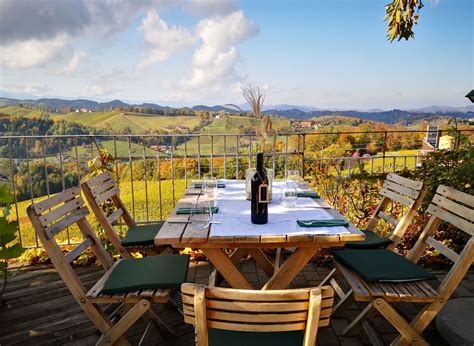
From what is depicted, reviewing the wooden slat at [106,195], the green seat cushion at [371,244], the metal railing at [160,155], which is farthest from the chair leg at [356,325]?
the wooden slat at [106,195]

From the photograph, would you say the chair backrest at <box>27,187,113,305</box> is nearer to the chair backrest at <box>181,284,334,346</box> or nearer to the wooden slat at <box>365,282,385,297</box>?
the chair backrest at <box>181,284,334,346</box>

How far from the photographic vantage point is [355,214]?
3.99 meters

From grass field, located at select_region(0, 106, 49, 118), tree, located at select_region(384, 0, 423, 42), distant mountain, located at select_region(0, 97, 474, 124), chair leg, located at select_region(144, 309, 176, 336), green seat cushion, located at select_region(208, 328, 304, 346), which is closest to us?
green seat cushion, located at select_region(208, 328, 304, 346)

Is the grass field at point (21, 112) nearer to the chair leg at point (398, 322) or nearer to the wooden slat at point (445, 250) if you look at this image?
the chair leg at point (398, 322)

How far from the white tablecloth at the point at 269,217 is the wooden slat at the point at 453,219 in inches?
27.9

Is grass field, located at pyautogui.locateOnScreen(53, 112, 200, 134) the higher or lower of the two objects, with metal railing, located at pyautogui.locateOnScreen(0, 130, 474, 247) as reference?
higher

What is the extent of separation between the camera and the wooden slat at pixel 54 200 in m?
1.84

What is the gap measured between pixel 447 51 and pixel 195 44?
6.15 m

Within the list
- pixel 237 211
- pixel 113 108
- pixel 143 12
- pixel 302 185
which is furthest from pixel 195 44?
pixel 237 211

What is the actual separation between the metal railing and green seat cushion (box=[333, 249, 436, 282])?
5.11 feet

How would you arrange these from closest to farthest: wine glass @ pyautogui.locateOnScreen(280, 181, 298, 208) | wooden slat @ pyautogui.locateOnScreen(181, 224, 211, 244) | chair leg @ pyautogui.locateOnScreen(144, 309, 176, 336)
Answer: wooden slat @ pyautogui.locateOnScreen(181, 224, 211, 244) < chair leg @ pyautogui.locateOnScreen(144, 309, 176, 336) < wine glass @ pyautogui.locateOnScreen(280, 181, 298, 208)

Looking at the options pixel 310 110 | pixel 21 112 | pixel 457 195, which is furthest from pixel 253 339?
pixel 21 112

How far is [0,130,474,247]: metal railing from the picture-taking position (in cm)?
371

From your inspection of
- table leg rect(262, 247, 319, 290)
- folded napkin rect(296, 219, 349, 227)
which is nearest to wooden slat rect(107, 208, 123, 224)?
table leg rect(262, 247, 319, 290)
